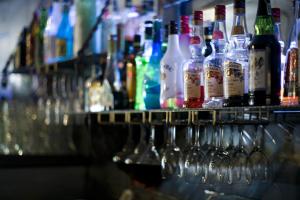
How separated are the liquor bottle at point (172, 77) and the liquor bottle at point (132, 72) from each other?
0.33 metres

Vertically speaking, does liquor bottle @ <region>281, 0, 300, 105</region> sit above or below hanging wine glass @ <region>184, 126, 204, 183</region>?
above

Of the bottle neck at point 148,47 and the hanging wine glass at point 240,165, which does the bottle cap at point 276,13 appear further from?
the bottle neck at point 148,47

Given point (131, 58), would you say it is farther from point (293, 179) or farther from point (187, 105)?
point (293, 179)

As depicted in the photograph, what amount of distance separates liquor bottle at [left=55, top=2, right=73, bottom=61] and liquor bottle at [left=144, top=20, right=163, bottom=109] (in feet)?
2.26

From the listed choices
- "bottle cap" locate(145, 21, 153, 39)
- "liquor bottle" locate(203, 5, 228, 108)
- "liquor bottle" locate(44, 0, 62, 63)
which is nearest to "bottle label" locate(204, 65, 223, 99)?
"liquor bottle" locate(203, 5, 228, 108)

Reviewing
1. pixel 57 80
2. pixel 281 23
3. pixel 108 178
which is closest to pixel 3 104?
pixel 57 80

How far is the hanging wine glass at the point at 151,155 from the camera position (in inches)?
78.1

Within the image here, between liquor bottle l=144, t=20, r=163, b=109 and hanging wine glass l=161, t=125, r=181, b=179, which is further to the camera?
liquor bottle l=144, t=20, r=163, b=109

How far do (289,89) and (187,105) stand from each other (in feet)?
1.15

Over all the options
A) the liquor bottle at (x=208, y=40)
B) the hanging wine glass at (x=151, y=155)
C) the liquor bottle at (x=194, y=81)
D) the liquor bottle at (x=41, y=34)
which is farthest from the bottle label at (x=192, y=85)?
the liquor bottle at (x=41, y=34)

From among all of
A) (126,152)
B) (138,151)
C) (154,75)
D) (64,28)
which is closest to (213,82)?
(154,75)

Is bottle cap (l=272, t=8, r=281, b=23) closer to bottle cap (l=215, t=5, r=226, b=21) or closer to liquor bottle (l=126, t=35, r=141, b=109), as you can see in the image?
bottle cap (l=215, t=5, r=226, b=21)

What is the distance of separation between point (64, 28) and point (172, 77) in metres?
1.26

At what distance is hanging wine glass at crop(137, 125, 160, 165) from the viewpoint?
198cm
